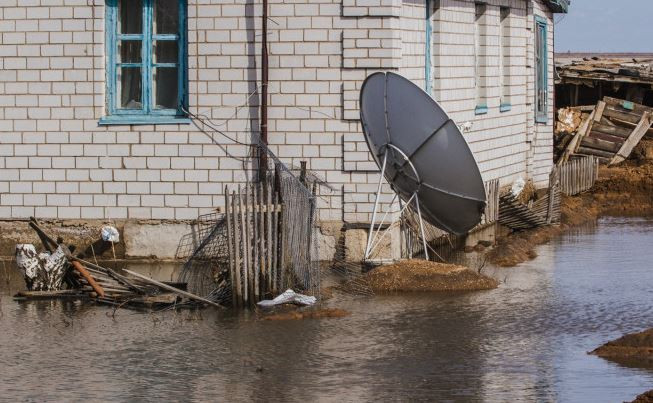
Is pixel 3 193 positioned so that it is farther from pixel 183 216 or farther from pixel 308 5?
pixel 308 5

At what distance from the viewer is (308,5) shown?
16.1 meters

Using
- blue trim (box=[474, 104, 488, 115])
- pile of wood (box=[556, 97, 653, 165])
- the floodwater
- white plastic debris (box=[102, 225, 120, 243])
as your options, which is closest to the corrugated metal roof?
pile of wood (box=[556, 97, 653, 165])

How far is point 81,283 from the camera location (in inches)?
547

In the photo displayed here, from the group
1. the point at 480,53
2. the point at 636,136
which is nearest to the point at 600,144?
the point at 636,136

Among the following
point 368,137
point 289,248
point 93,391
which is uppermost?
point 368,137

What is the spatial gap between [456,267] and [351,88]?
2792 millimetres

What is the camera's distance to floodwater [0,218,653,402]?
31.4 ft

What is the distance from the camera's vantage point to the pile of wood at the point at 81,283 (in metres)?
13.3

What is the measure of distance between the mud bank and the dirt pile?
5.56 metres

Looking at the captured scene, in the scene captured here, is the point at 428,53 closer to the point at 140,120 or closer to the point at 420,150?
the point at 420,150

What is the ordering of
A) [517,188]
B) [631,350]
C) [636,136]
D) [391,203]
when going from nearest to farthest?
[631,350], [391,203], [517,188], [636,136]

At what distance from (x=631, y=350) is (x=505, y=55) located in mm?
12047

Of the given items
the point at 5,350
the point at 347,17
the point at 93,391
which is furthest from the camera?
the point at 347,17

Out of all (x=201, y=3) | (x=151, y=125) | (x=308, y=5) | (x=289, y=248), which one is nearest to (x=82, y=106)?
(x=151, y=125)
